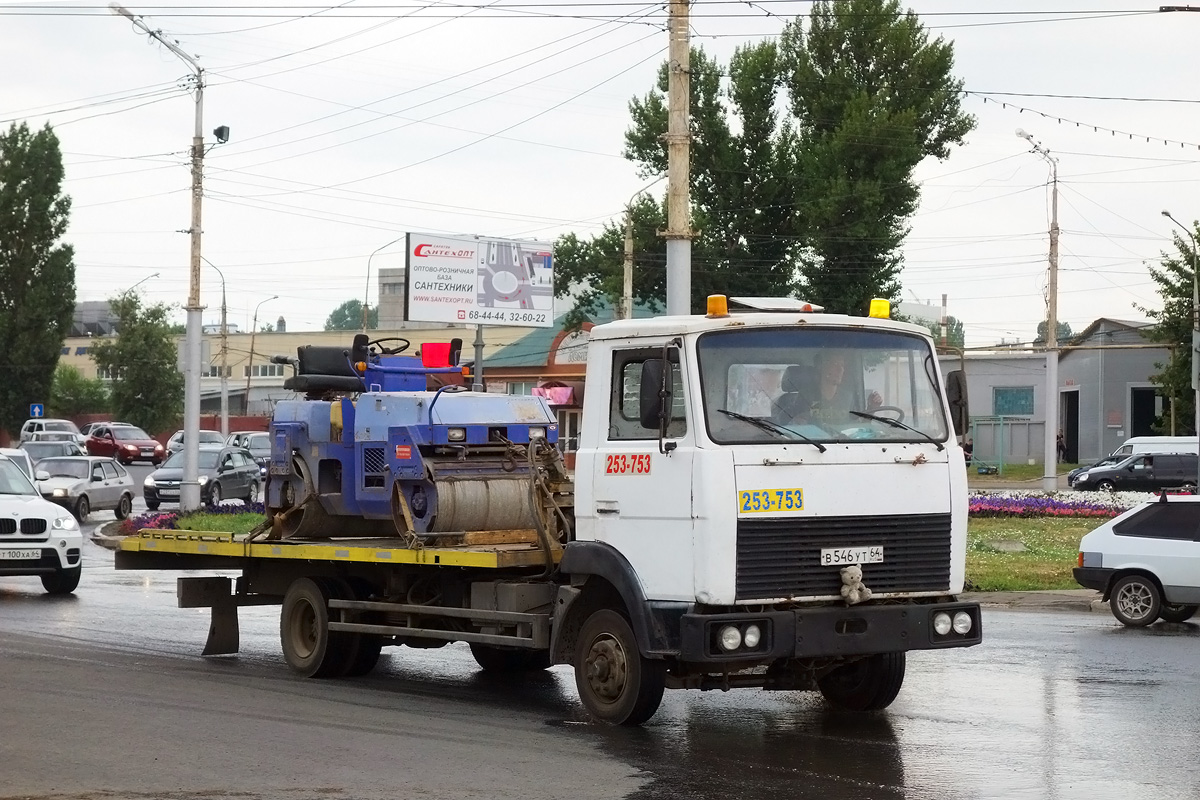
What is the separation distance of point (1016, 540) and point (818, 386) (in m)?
18.1

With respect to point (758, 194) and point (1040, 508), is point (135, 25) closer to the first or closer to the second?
point (1040, 508)

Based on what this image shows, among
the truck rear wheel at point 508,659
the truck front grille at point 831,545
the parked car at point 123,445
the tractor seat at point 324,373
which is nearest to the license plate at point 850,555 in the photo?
the truck front grille at point 831,545

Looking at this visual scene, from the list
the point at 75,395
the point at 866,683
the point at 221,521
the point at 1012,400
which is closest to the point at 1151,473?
the point at 1012,400

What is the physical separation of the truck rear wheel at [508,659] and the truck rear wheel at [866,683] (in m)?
2.69

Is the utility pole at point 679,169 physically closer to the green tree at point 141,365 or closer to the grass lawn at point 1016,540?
the grass lawn at point 1016,540

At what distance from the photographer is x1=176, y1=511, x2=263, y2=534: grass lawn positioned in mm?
29156

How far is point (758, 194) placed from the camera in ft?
177

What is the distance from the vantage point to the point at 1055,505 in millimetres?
32750

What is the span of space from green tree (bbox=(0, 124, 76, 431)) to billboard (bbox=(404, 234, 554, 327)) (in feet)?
133

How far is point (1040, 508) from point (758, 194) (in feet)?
79.5

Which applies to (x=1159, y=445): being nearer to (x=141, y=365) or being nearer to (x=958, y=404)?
(x=958, y=404)

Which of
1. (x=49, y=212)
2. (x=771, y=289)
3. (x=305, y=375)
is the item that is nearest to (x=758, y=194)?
(x=771, y=289)

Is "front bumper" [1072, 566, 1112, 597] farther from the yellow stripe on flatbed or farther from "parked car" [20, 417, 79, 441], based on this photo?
"parked car" [20, 417, 79, 441]

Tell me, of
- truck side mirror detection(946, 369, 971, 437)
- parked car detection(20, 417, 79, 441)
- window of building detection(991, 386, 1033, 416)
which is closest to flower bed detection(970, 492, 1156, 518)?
truck side mirror detection(946, 369, 971, 437)
